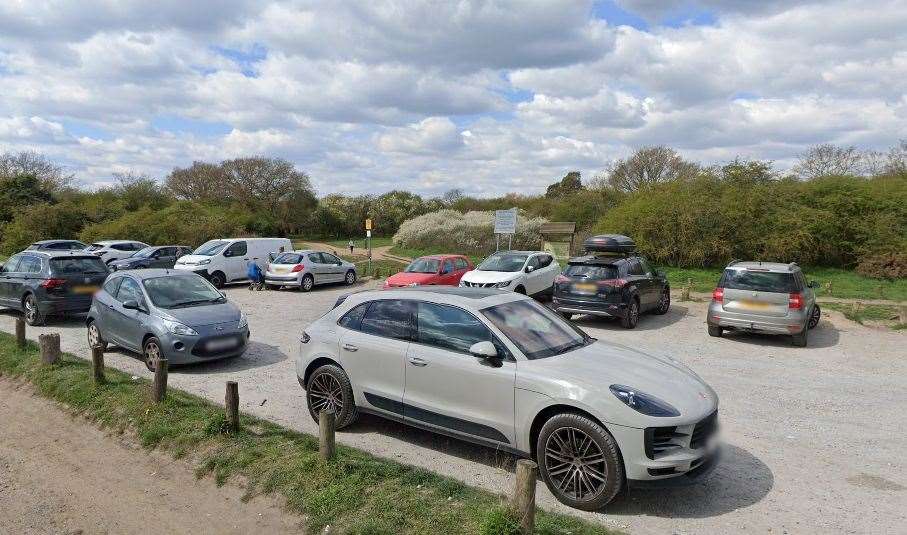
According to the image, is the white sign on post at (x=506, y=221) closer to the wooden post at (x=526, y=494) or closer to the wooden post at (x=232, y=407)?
the wooden post at (x=232, y=407)

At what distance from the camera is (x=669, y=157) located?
38938 mm

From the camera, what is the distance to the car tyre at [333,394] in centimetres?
611

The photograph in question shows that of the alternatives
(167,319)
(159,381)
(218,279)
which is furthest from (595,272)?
(218,279)

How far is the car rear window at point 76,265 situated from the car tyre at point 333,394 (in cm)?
937

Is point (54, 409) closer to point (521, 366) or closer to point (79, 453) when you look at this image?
point (79, 453)

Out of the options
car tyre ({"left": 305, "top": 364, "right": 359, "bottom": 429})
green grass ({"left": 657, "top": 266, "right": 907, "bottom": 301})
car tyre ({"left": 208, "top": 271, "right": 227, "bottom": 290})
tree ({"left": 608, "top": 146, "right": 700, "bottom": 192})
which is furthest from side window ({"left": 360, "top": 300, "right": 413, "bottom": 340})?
tree ({"left": 608, "top": 146, "right": 700, "bottom": 192})

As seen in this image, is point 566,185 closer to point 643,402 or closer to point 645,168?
point 645,168

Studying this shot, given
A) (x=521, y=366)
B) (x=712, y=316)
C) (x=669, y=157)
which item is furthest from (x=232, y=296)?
(x=669, y=157)

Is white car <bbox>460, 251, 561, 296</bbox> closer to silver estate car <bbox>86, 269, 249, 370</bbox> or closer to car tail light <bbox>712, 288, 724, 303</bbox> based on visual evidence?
car tail light <bbox>712, 288, 724, 303</bbox>

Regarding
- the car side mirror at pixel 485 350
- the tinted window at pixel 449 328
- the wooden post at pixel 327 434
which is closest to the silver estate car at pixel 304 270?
the tinted window at pixel 449 328

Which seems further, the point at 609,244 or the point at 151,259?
the point at 151,259

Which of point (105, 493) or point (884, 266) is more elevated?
point (884, 266)

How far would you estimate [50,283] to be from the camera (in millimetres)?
12344

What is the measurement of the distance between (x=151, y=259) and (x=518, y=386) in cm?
2323
